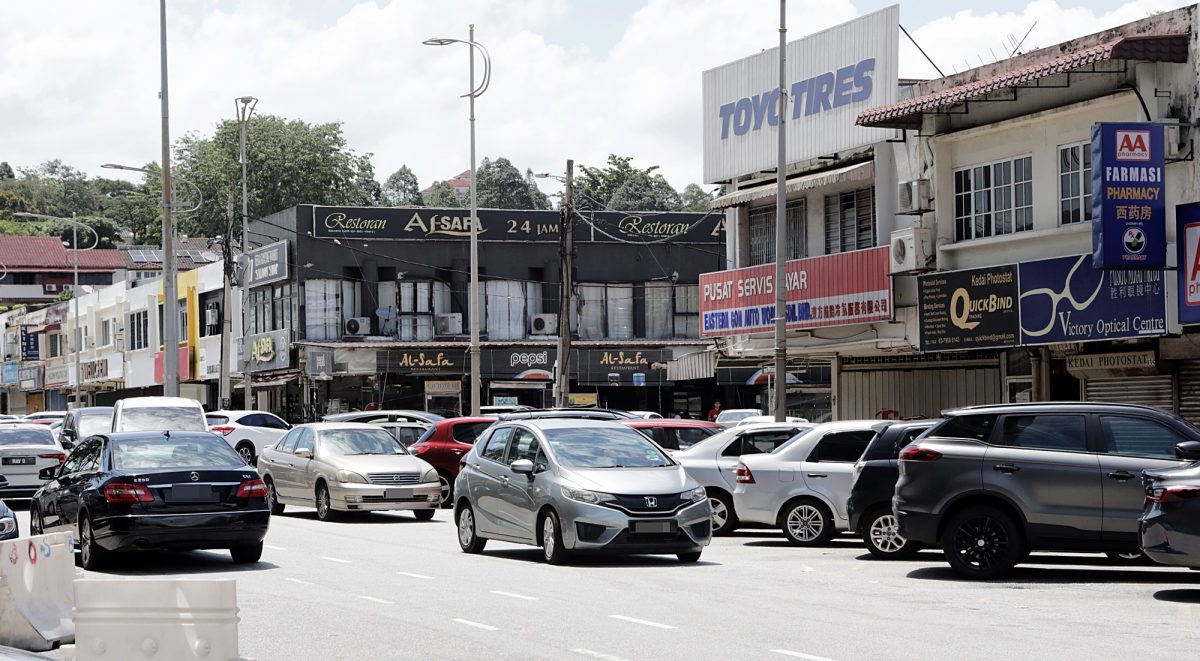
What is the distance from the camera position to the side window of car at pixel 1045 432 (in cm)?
1540

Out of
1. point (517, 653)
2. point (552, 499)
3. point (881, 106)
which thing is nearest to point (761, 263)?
point (881, 106)

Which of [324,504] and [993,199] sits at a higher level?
[993,199]

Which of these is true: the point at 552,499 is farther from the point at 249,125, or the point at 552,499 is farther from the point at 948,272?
the point at 249,125

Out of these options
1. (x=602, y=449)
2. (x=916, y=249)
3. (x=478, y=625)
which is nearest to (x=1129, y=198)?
(x=916, y=249)

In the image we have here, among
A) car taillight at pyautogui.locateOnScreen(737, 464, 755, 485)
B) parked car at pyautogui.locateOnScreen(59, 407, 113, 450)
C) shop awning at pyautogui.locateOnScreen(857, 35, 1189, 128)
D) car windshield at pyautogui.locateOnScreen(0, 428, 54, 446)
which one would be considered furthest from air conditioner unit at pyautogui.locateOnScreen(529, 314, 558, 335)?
car taillight at pyautogui.locateOnScreen(737, 464, 755, 485)

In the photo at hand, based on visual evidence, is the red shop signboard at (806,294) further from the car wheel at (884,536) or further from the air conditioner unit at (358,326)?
the air conditioner unit at (358,326)

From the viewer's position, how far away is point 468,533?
1919 cm

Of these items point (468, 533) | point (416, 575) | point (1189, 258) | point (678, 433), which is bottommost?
point (416, 575)

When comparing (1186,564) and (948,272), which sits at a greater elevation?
(948,272)

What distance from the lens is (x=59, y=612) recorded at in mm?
11656

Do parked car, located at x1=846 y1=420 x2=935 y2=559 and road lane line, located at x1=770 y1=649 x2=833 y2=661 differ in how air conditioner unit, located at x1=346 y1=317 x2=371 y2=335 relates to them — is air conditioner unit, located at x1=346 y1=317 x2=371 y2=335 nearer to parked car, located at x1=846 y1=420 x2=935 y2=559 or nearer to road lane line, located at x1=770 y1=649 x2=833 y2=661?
parked car, located at x1=846 y1=420 x2=935 y2=559

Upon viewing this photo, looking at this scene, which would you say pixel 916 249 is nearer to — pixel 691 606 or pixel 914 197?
pixel 914 197

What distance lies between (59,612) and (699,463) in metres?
11.3

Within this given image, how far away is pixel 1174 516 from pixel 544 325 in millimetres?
45714
